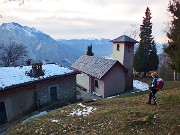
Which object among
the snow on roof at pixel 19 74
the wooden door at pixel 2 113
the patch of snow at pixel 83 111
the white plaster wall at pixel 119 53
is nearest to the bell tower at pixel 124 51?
the white plaster wall at pixel 119 53

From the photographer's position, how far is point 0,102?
1786 centimetres

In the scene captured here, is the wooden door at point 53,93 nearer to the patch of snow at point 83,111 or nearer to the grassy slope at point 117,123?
the patch of snow at point 83,111

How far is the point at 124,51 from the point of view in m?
29.1

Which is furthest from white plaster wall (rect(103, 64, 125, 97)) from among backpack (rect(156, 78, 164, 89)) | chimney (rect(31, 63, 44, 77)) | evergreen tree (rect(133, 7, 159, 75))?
backpack (rect(156, 78, 164, 89))

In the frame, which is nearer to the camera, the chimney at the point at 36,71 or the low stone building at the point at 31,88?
the low stone building at the point at 31,88

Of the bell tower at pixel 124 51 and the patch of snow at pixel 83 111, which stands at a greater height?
the bell tower at pixel 124 51

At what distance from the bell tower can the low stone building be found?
830cm

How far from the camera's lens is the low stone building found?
1848 centimetres

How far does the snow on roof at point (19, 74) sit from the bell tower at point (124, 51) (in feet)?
28.3

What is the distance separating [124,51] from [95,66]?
4.78 m

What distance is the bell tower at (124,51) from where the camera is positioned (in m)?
29.0

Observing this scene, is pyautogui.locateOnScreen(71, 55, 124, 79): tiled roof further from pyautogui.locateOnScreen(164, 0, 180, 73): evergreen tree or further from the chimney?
pyautogui.locateOnScreen(164, 0, 180, 73): evergreen tree

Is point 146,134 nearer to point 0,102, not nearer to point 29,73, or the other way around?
point 0,102

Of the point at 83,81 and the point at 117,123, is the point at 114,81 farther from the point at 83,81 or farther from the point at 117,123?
the point at 117,123
